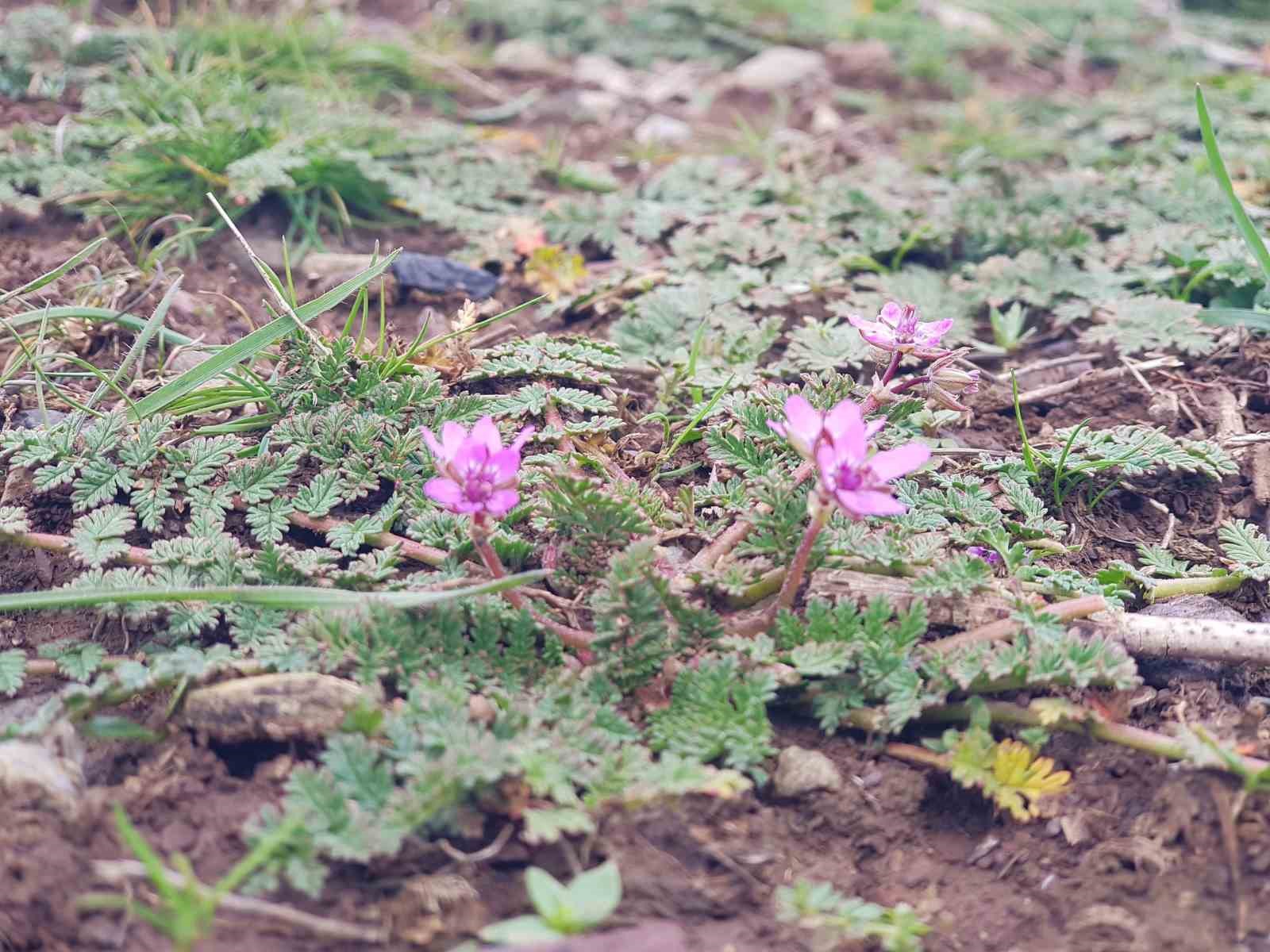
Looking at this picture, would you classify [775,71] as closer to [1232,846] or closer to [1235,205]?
[1235,205]

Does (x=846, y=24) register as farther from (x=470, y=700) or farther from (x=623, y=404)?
(x=470, y=700)

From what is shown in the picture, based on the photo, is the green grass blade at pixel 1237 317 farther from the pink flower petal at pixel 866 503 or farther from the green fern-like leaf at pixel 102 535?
the green fern-like leaf at pixel 102 535

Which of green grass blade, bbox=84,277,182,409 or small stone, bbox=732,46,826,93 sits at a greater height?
small stone, bbox=732,46,826,93

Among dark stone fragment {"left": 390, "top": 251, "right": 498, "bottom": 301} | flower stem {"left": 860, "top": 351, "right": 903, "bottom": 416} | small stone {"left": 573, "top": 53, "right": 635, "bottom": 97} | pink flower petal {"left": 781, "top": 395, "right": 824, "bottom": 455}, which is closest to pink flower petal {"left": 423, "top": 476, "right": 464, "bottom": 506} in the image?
pink flower petal {"left": 781, "top": 395, "right": 824, "bottom": 455}

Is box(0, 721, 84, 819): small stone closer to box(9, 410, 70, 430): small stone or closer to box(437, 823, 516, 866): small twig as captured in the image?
box(437, 823, 516, 866): small twig

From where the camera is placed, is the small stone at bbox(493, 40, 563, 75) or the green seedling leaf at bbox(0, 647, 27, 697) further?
the small stone at bbox(493, 40, 563, 75)

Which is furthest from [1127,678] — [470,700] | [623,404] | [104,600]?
[104,600]

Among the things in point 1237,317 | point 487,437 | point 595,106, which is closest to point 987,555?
point 1237,317
